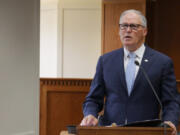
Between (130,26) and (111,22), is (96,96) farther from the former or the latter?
(111,22)

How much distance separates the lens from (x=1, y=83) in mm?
3562

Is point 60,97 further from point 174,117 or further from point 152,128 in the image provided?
point 152,128

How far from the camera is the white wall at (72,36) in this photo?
28.7 feet

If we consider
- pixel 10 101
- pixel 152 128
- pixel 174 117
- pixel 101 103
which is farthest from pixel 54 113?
pixel 152 128

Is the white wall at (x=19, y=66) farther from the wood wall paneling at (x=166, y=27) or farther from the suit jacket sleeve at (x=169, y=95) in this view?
the wood wall paneling at (x=166, y=27)

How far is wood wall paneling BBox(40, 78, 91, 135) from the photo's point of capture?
17.3 feet

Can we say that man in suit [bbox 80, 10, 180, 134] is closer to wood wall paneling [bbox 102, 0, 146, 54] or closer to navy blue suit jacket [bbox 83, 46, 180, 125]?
navy blue suit jacket [bbox 83, 46, 180, 125]

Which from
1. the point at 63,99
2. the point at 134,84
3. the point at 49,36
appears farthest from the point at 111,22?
the point at 134,84

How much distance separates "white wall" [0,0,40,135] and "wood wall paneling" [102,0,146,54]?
2.75m

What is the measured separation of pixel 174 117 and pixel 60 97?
9.28ft

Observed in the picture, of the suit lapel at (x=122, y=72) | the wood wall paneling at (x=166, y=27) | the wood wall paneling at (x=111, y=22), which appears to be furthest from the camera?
the wood wall paneling at (x=166, y=27)

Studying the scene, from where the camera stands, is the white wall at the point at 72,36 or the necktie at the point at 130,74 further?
the white wall at the point at 72,36

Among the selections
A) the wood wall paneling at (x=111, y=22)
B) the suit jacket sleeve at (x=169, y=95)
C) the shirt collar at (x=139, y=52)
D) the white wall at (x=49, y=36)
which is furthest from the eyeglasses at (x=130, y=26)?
the white wall at (x=49, y=36)

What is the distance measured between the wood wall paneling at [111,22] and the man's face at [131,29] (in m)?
3.84
